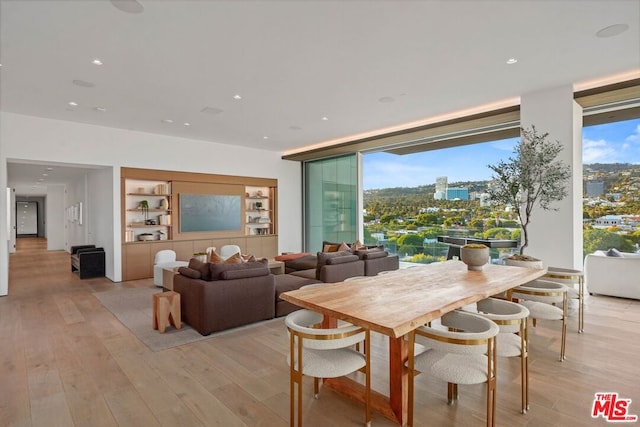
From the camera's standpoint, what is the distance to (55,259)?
1030 cm

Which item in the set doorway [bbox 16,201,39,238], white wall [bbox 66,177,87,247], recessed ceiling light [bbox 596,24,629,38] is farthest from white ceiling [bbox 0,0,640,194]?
doorway [bbox 16,201,39,238]

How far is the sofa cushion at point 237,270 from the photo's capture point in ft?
12.9

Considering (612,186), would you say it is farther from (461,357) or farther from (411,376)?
(411,376)

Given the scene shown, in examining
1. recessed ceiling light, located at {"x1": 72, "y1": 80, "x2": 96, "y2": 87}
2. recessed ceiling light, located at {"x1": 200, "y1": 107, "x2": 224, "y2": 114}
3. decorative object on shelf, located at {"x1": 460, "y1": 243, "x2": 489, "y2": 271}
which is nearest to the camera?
decorative object on shelf, located at {"x1": 460, "y1": 243, "x2": 489, "y2": 271}

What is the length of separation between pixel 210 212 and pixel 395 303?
705 cm

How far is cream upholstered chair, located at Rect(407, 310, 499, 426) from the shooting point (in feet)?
5.97

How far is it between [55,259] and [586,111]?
13.5m

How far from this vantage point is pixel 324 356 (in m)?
2.13

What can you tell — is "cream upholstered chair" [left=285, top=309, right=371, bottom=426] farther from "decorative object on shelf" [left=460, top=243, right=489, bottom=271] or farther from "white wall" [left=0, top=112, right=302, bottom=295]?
"white wall" [left=0, top=112, right=302, bottom=295]

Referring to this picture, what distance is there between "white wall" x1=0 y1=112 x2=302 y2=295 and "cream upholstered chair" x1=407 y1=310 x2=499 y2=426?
6.55 meters

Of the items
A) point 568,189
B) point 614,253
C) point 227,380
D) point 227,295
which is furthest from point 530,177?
point 227,380

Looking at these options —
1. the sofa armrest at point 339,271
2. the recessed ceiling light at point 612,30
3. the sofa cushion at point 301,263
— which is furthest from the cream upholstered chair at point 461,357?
the sofa cushion at point 301,263

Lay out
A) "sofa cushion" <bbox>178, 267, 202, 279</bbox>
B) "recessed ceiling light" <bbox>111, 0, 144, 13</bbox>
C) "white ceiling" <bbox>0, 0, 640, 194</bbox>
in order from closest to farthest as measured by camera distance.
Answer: "recessed ceiling light" <bbox>111, 0, 144, 13</bbox> < "white ceiling" <bbox>0, 0, 640, 194</bbox> < "sofa cushion" <bbox>178, 267, 202, 279</bbox>

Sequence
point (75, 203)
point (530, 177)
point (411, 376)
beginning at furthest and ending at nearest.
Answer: point (75, 203) → point (530, 177) → point (411, 376)
